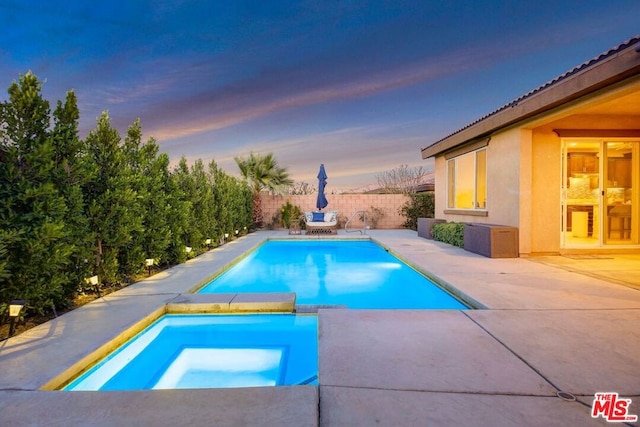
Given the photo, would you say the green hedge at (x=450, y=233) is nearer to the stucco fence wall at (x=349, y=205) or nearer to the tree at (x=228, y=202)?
the stucco fence wall at (x=349, y=205)

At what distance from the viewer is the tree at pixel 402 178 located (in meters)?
23.0

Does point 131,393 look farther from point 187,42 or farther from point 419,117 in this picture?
point 419,117

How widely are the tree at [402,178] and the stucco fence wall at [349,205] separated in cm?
716

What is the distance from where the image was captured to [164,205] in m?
6.67

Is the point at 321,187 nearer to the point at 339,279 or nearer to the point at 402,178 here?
the point at 339,279

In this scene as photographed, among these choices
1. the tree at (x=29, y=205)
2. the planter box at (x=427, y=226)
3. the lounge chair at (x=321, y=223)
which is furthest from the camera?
the lounge chair at (x=321, y=223)

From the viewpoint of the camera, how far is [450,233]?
972 centimetres

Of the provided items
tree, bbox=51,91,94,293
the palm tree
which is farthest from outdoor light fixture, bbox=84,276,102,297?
the palm tree

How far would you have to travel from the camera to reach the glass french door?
777 centimetres

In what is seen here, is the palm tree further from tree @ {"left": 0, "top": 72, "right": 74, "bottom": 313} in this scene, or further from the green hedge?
tree @ {"left": 0, "top": 72, "right": 74, "bottom": 313}

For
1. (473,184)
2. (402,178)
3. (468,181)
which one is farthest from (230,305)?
(402,178)

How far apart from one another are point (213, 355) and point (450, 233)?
792cm

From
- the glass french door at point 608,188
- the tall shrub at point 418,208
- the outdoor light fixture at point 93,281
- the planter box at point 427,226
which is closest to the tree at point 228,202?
the outdoor light fixture at point 93,281

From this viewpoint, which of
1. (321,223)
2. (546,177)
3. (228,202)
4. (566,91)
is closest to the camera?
(566,91)
